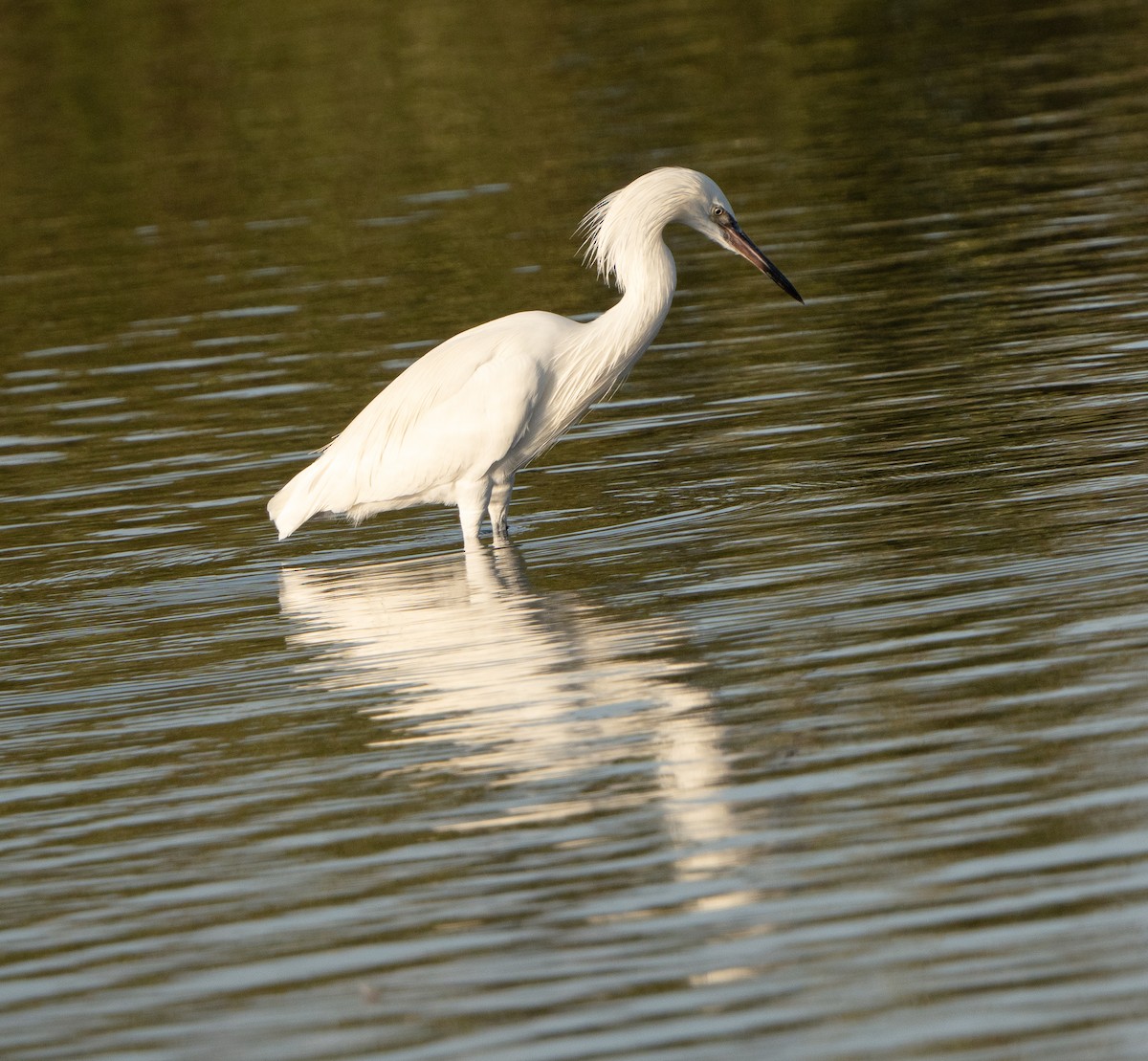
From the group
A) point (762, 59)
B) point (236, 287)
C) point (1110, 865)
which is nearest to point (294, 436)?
point (236, 287)

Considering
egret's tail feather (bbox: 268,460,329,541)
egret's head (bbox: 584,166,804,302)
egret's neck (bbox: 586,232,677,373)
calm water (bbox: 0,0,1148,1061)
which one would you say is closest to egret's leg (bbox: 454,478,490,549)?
calm water (bbox: 0,0,1148,1061)

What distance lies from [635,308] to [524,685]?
11.1 ft

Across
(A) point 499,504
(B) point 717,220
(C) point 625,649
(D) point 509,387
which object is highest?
(B) point 717,220

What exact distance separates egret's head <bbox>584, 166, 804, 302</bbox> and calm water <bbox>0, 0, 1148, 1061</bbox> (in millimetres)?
1302

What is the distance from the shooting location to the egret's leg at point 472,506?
11.1m

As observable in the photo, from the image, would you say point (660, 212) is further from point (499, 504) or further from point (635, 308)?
point (499, 504)

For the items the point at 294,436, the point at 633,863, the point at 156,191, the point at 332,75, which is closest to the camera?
the point at 633,863

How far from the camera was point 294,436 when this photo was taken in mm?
13945

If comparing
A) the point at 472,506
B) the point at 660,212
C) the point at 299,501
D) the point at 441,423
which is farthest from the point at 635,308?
the point at 299,501

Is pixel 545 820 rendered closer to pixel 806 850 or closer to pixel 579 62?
pixel 806 850

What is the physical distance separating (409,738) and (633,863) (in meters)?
1.71

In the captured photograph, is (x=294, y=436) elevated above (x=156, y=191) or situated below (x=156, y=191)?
below

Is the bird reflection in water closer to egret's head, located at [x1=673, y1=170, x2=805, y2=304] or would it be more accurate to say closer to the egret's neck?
the egret's neck

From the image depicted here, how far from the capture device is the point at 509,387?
428 inches
